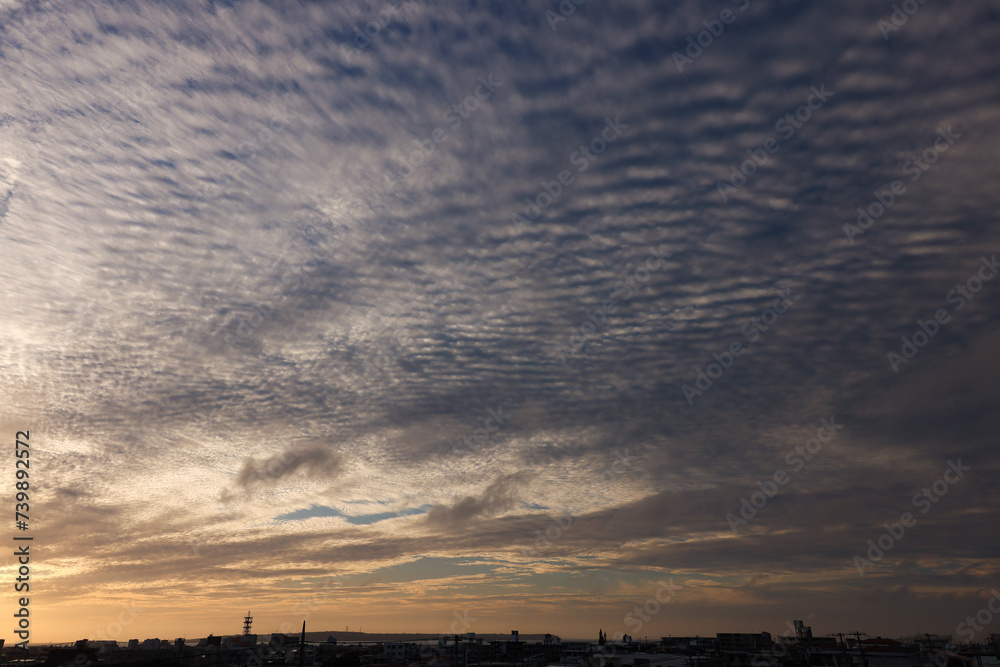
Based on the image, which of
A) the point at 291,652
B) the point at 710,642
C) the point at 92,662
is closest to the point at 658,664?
the point at 92,662

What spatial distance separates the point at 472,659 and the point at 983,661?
10452 centimetres

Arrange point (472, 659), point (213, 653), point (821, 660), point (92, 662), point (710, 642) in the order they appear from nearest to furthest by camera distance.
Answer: point (92, 662) → point (821, 660) → point (213, 653) → point (472, 659) → point (710, 642)

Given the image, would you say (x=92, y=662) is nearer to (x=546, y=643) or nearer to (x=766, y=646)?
(x=546, y=643)

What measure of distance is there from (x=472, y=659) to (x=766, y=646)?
3693 inches

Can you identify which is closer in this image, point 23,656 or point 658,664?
point 23,656

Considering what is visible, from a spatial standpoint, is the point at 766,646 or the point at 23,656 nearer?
the point at 23,656

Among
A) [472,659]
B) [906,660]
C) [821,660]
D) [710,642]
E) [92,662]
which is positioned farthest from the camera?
[710,642]

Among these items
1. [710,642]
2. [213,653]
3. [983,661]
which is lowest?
[710,642]

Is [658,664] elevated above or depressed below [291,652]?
above

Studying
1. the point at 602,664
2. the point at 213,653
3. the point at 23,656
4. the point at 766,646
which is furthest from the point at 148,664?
the point at 766,646

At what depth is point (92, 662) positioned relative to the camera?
71.9 meters

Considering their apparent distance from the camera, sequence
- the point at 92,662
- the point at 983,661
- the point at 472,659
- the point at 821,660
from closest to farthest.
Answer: the point at 983,661 < the point at 92,662 < the point at 821,660 < the point at 472,659

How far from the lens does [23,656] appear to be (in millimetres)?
74938

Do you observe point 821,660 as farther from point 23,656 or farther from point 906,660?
point 23,656
